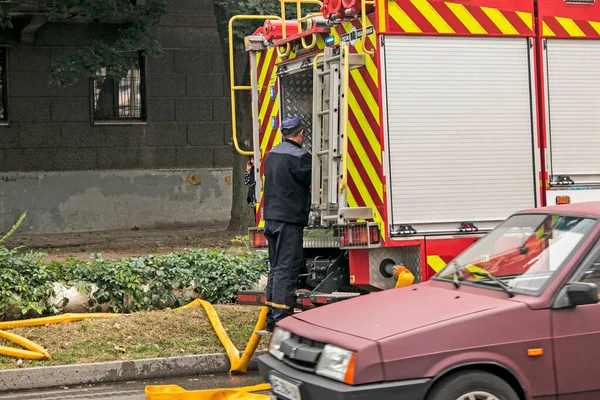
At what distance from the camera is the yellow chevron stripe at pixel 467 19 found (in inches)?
330

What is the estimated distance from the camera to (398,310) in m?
5.89

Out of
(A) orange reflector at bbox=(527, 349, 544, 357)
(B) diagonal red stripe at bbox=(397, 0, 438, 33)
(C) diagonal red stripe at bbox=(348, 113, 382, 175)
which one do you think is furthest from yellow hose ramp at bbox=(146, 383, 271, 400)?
(B) diagonal red stripe at bbox=(397, 0, 438, 33)

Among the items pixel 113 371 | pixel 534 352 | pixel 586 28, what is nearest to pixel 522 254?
pixel 534 352

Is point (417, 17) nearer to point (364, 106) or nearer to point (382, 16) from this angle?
point (382, 16)

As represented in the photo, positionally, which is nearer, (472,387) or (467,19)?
(472,387)

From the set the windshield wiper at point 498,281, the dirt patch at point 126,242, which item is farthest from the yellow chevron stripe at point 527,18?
the dirt patch at point 126,242

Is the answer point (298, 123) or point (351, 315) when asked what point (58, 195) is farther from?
point (351, 315)

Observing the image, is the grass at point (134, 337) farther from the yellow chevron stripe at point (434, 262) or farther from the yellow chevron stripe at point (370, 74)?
the yellow chevron stripe at point (370, 74)

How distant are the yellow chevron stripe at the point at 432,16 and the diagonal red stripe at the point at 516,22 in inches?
21.9

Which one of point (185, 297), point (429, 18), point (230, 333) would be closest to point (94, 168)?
point (185, 297)

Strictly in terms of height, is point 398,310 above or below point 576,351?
above

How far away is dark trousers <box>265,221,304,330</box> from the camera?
840 cm

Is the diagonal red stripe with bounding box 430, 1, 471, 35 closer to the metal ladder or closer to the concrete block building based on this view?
the metal ladder

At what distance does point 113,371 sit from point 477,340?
397 cm
